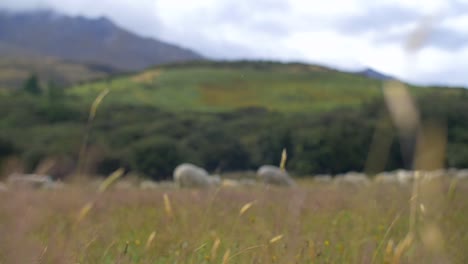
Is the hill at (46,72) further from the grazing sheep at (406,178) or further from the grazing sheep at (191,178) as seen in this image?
the grazing sheep at (406,178)

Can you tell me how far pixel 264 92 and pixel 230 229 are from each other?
1831 inches

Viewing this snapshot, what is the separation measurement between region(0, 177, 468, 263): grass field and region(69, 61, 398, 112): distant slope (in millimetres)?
37563

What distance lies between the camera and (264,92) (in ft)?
167

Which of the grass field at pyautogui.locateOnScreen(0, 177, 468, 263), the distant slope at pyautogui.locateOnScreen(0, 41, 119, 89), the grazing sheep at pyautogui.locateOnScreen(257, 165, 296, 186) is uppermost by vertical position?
the grass field at pyautogui.locateOnScreen(0, 177, 468, 263)

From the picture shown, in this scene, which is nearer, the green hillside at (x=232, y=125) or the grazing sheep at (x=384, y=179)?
the grazing sheep at (x=384, y=179)

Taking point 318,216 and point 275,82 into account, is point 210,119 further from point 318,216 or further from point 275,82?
point 318,216

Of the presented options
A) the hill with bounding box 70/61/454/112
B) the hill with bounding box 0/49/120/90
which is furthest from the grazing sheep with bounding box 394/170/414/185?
the hill with bounding box 0/49/120/90

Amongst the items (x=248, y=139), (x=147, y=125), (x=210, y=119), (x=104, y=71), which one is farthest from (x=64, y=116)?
(x=104, y=71)

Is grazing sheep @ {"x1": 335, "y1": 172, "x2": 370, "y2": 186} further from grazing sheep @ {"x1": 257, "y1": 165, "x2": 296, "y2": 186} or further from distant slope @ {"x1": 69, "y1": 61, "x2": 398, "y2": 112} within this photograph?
distant slope @ {"x1": 69, "y1": 61, "x2": 398, "y2": 112}

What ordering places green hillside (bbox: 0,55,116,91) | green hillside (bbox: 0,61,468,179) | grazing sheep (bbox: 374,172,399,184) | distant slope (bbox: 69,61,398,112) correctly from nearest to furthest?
grazing sheep (bbox: 374,172,399,184) < green hillside (bbox: 0,61,468,179) < distant slope (bbox: 69,61,398,112) < green hillside (bbox: 0,55,116,91)

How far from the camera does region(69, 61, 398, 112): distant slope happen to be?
49.0 metres

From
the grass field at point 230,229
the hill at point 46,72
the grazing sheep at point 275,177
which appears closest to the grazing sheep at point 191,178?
the grazing sheep at point 275,177

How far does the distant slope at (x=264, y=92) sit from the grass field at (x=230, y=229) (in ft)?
123

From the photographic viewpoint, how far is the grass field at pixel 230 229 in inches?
82.2
